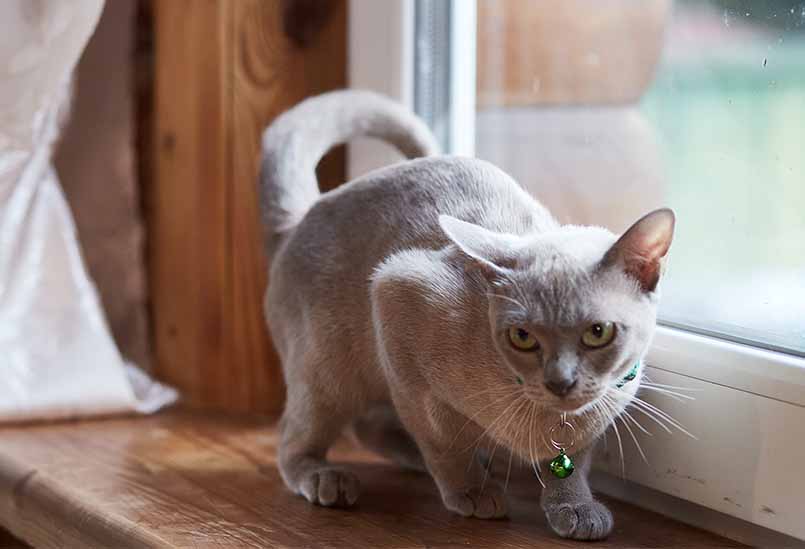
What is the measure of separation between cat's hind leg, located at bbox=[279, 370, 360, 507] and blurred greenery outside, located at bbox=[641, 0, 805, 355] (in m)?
0.36

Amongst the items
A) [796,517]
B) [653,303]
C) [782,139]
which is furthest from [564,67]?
[796,517]

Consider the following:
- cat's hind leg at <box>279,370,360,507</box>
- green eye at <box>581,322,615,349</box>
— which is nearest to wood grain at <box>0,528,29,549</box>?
cat's hind leg at <box>279,370,360,507</box>

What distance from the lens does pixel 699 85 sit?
3.67ft

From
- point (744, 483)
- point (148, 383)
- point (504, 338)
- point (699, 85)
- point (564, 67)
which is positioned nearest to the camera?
point (504, 338)

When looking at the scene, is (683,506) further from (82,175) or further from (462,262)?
(82,175)

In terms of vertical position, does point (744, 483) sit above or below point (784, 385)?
below

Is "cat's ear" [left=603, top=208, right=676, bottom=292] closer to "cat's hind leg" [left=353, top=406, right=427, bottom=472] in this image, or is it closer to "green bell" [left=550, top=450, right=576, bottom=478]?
"green bell" [left=550, top=450, right=576, bottom=478]

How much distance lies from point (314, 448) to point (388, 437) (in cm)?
13

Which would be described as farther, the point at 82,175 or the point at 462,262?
the point at 82,175

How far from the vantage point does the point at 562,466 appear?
99cm

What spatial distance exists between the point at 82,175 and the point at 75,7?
1.34 feet

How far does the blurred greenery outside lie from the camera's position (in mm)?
991

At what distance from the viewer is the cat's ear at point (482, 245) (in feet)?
3.01

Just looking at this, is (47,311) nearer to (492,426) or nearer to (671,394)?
(492,426)
